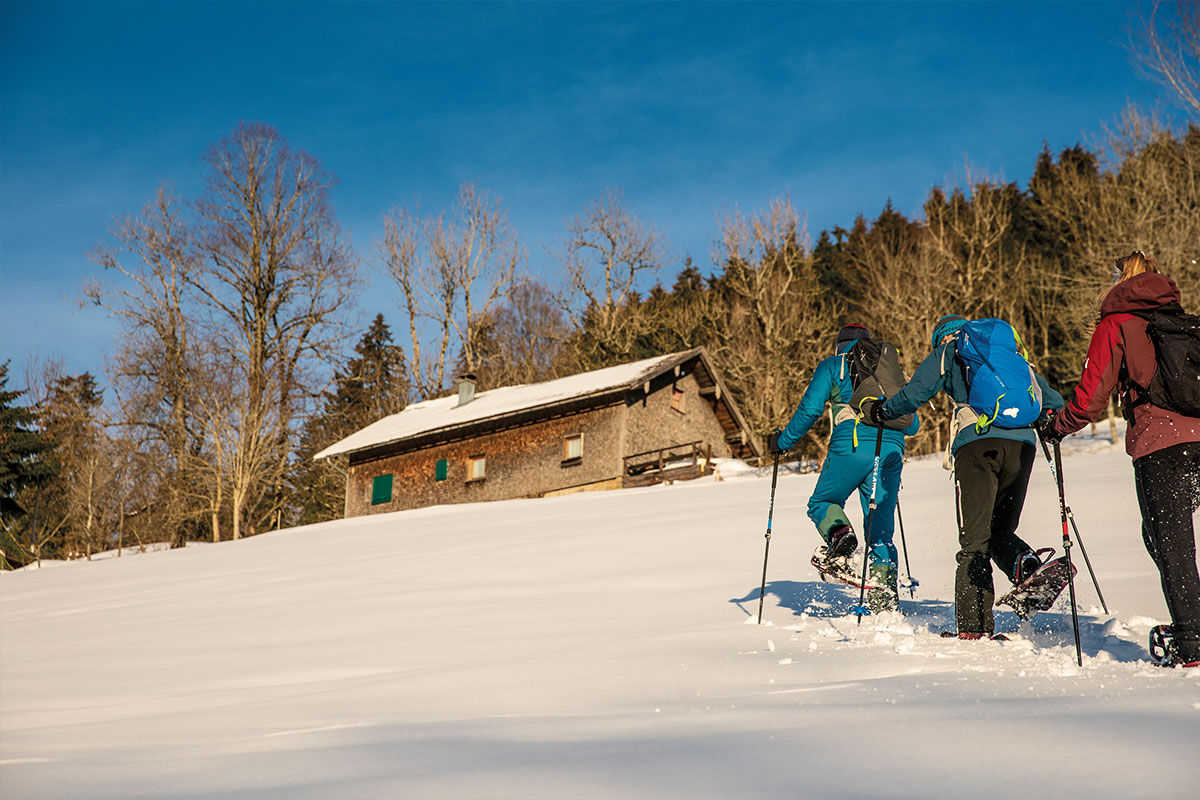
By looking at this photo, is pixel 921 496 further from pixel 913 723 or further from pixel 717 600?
pixel 913 723

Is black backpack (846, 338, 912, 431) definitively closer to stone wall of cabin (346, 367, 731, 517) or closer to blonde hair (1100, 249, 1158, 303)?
blonde hair (1100, 249, 1158, 303)

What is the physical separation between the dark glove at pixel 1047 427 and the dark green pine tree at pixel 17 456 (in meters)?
33.0

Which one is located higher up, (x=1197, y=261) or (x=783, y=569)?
(x=1197, y=261)

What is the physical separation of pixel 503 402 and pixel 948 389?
25.4 metres

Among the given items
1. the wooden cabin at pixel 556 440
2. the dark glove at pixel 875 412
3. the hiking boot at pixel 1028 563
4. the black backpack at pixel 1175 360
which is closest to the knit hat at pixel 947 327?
the dark glove at pixel 875 412

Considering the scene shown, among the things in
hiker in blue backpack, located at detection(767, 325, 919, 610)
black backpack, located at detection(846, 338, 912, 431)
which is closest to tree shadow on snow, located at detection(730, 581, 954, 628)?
hiker in blue backpack, located at detection(767, 325, 919, 610)

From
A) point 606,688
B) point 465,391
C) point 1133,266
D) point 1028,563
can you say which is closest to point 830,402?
point 1028,563

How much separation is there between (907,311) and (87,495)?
31998mm

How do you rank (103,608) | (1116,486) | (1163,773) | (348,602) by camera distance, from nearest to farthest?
(1163,773) < (348,602) < (103,608) < (1116,486)

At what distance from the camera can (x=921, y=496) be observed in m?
11.4

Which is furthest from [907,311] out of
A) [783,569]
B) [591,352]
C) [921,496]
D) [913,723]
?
[913,723]

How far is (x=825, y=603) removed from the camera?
19.5ft

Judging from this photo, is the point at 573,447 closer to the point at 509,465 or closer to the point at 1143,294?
the point at 509,465

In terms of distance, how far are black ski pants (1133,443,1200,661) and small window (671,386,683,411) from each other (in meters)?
25.8
